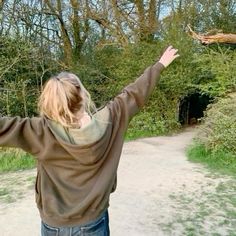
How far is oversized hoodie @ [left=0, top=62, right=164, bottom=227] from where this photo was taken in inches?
78.3

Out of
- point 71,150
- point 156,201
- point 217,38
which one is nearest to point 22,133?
point 71,150

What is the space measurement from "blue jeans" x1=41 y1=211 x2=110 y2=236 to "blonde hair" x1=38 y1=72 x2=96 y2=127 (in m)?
0.54

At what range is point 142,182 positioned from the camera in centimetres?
655

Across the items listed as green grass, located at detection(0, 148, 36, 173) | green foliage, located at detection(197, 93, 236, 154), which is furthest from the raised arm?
green foliage, located at detection(197, 93, 236, 154)

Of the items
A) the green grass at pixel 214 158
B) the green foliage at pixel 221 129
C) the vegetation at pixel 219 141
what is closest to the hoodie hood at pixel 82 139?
the green grass at pixel 214 158

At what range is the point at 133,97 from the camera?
2.26 meters

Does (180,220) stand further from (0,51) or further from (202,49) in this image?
(202,49)

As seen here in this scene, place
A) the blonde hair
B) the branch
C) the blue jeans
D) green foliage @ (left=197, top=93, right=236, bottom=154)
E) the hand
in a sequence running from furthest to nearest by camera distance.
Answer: the branch, green foliage @ (left=197, top=93, right=236, bottom=154), the hand, the blue jeans, the blonde hair

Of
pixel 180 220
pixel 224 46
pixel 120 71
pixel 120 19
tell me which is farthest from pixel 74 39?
pixel 180 220

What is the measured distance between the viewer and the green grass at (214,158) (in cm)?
743

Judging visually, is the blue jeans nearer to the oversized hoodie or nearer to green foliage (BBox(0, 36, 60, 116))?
the oversized hoodie

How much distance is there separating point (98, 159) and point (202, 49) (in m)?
12.0

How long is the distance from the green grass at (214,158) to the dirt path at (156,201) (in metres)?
Result: 0.29

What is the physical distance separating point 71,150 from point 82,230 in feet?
1.45
